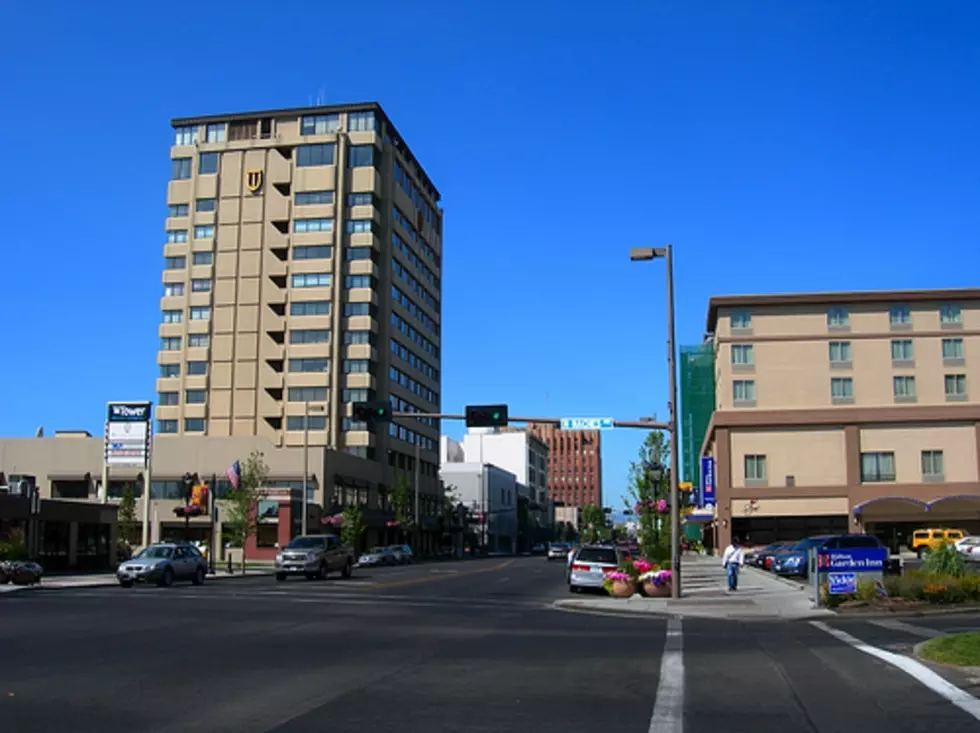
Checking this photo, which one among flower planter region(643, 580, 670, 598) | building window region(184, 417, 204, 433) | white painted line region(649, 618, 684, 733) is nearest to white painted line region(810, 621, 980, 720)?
white painted line region(649, 618, 684, 733)

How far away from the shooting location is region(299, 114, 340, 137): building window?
99188mm

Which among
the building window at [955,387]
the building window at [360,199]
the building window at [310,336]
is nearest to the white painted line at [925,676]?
the building window at [955,387]

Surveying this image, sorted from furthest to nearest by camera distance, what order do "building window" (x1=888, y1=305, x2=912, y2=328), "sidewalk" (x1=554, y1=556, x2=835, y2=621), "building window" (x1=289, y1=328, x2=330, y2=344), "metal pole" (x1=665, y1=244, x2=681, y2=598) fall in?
"building window" (x1=289, y1=328, x2=330, y2=344) < "building window" (x1=888, y1=305, x2=912, y2=328) < "metal pole" (x1=665, y1=244, x2=681, y2=598) < "sidewalk" (x1=554, y1=556, x2=835, y2=621)

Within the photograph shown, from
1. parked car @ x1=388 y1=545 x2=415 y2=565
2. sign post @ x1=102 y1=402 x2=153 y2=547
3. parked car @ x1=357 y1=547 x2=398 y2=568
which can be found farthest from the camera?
parked car @ x1=388 y1=545 x2=415 y2=565

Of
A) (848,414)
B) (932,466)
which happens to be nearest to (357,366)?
(848,414)

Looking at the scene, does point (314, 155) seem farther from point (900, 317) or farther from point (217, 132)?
point (900, 317)

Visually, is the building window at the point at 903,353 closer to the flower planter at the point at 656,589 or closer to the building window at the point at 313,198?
the flower planter at the point at 656,589

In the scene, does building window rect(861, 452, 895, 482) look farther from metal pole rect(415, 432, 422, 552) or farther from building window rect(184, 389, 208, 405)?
building window rect(184, 389, 208, 405)

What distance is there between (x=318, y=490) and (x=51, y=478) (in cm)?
2353

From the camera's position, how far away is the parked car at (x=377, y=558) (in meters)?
67.2

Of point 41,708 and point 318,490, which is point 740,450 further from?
point 41,708

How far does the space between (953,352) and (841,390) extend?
849cm

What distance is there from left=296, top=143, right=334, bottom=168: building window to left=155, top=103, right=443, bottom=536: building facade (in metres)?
0.10

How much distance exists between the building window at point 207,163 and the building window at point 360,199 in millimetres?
13956
